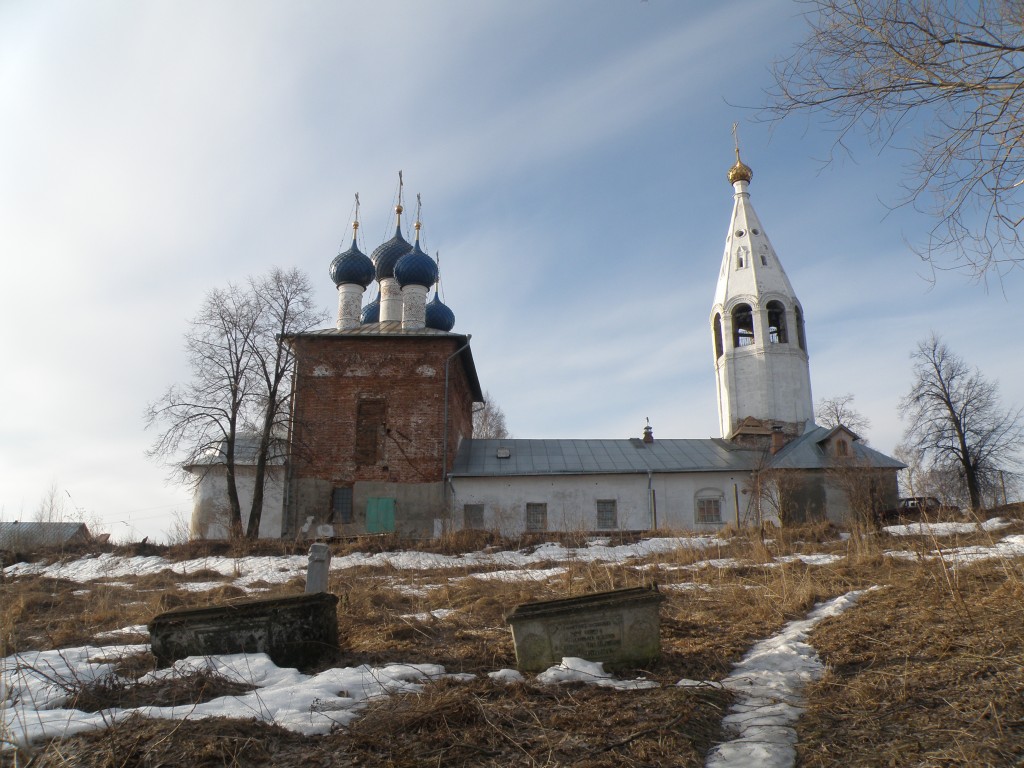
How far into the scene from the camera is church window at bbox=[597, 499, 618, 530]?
74.9 ft

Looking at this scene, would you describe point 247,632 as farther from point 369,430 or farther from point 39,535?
point 39,535

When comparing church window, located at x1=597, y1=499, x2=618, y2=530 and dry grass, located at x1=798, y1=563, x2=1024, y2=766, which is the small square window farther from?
dry grass, located at x1=798, y1=563, x2=1024, y2=766

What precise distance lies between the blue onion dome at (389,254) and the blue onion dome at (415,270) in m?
1.19

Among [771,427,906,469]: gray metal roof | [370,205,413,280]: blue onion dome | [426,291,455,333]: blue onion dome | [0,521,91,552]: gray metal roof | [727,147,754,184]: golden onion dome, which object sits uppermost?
[727,147,754,184]: golden onion dome

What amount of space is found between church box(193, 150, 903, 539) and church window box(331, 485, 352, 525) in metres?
0.03

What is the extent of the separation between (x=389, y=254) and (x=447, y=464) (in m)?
8.80

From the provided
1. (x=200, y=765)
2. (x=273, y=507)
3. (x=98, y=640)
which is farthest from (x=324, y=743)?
(x=273, y=507)

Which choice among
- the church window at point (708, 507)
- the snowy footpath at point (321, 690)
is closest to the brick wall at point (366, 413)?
the church window at point (708, 507)

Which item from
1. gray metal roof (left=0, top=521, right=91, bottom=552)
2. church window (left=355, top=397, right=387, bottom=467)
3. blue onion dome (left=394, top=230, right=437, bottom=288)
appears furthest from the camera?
blue onion dome (left=394, top=230, right=437, bottom=288)

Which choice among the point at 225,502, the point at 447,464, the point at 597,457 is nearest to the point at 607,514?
the point at 597,457

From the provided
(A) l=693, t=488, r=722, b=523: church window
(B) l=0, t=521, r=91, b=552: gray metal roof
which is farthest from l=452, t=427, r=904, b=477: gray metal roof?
(B) l=0, t=521, r=91, b=552: gray metal roof

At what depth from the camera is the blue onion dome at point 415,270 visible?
2472 cm

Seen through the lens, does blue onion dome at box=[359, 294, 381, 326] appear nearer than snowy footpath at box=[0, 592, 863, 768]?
No

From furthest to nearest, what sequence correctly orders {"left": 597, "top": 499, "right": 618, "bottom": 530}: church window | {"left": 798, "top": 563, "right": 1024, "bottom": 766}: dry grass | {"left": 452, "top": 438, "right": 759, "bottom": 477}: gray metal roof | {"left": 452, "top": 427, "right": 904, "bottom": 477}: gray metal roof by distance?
{"left": 452, "top": 438, "right": 759, "bottom": 477}: gray metal roof → {"left": 452, "top": 427, "right": 904, "bottom": 477}: gray metal roof → {"left": 597, "top": 499, "right": 618, "bottom": 530}: church window → {"left": 798, "top": 563, "right": 1024, "bottom": 766}: dry grass
